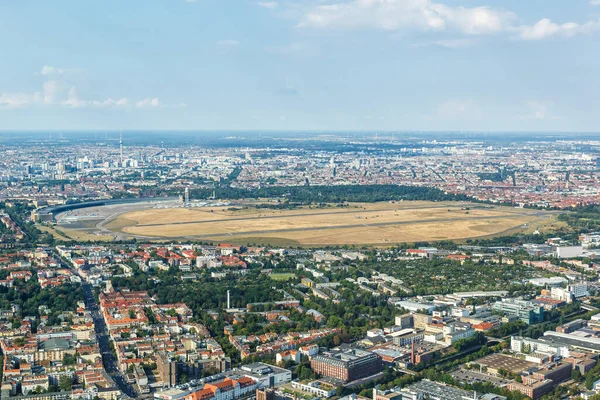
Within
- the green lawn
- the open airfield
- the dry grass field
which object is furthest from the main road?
the dry grass field

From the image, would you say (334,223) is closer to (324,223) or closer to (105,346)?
(324,223)

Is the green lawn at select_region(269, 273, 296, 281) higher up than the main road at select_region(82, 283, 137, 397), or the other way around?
the green lawn at select_region(269, 273, 296, 281)

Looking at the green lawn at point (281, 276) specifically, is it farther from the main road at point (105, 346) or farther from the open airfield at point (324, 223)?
the open airfield at point (324, 223)

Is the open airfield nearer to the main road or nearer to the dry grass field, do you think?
the dry grass field

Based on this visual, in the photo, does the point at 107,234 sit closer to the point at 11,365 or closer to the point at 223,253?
the point at 223,253

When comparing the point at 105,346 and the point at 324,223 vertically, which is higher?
the point at 324,223

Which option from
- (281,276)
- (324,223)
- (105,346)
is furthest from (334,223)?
(105,346)

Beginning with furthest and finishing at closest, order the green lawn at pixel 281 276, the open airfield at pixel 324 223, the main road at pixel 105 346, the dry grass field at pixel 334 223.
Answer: the dry grass field at pixel 334 223 < the open airfield at pixel 324 223 < the green lawn at pixel 281 276 < the main road at pixel 105 346

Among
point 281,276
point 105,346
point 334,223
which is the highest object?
point 334,223

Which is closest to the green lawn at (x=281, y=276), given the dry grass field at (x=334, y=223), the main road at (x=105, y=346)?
the main road at (x=105, y=346)
